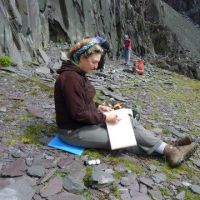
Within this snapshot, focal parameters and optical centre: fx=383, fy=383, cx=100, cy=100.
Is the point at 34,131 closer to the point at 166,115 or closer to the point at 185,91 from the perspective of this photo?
the point at 166,115

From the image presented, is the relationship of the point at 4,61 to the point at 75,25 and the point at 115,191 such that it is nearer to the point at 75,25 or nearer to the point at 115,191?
the point at 115,191

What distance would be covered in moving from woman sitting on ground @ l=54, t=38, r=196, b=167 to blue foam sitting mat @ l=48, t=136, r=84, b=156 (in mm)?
114

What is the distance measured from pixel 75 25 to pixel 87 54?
1257 inches

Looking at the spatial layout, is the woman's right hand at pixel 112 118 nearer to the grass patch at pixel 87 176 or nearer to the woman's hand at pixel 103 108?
the woman's hand at pixel 103 108

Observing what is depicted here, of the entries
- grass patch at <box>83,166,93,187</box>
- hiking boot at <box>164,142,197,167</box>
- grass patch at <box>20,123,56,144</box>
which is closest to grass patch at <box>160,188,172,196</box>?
hiking boot at <box>164,142,197,167</box>

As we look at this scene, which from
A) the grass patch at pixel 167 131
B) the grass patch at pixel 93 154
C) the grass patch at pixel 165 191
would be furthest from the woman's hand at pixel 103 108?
the grass patch at pixel 167 131

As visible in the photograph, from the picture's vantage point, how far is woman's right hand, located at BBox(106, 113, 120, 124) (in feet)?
29.3

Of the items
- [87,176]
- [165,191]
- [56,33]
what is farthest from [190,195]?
[56,33]

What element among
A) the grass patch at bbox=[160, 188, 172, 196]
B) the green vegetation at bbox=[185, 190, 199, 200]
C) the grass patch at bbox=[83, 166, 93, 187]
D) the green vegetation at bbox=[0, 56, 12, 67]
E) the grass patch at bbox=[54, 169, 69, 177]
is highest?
the green vegetation at bbox=[0, 56, 12, 67]

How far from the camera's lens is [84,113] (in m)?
8.68

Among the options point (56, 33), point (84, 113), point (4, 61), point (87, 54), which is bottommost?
point (56, 33)

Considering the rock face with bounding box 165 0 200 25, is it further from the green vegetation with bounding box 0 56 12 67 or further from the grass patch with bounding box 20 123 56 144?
the grass patch with bounding box 20 123 56 144

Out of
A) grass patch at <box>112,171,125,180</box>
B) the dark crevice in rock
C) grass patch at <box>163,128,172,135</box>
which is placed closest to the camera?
grass patch at <box>112,171,125,180</box>

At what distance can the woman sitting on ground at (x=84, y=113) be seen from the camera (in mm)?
8648
